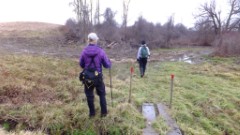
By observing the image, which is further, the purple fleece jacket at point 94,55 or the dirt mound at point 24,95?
the dirt mound at point 24,95

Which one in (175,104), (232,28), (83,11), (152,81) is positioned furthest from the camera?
(232,28)

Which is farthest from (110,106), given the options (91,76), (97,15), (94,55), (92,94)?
(97,15)

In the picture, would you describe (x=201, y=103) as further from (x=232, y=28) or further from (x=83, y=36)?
(x=232, y=28)

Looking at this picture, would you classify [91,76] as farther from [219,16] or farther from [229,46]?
[219,16]

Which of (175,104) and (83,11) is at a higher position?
(83,11)

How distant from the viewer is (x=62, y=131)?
184 inches

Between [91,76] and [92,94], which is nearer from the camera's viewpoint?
[91,76]

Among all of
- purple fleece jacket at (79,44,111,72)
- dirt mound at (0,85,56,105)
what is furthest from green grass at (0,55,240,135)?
purple fleece jacket at (79,44,111,72)

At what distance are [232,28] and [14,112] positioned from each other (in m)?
37.3

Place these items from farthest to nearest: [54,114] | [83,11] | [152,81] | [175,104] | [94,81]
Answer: [83,11]
[152,81]
[175,104]
[54,114]
[94,81]

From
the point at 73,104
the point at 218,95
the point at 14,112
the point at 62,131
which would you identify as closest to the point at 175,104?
the point at 218,95

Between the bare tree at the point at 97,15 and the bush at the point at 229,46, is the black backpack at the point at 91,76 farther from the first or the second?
the bare tree at the point at 97,15

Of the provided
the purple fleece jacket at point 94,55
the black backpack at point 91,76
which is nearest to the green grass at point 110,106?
the black backpack at point 91,76

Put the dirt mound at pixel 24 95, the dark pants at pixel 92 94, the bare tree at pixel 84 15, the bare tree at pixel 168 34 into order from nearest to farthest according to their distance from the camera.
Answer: the dark pants at pixel 92 94
the dirt mound at pixel 24 95
the bare tree at pixel 84 15
the bare tree at pixel 168 34
